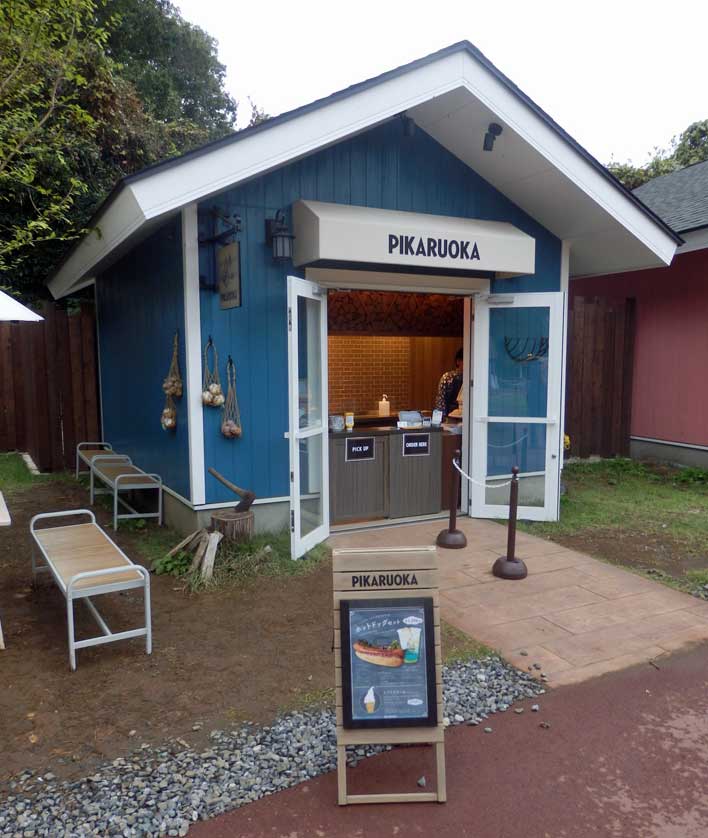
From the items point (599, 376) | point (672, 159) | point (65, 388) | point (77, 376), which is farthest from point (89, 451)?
point (672, 159)

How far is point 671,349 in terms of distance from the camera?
30.5ft

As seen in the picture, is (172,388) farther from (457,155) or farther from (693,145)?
(693,145)

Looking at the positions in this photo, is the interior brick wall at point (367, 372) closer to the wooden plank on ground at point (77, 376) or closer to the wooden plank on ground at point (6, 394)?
the wooden plank on ground at point (77, 376)

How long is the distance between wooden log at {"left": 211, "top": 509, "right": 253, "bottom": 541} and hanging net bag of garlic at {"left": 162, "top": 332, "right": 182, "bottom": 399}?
125 centimetres

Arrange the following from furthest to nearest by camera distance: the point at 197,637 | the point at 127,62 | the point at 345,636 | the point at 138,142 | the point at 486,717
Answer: the point at 127,62 < the point at 138,142 < the point at 197,637 < the point at 486,717 < the point at 345,636

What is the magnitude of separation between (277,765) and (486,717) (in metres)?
1.04

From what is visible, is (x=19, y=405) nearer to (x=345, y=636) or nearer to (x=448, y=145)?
(x=448, y=145)

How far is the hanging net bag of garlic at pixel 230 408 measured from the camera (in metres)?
5.44

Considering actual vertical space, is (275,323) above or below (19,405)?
above

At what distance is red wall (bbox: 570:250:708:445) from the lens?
349 inches

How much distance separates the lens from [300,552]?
5277 mm

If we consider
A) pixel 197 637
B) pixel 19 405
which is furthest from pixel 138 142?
pixel 197 637

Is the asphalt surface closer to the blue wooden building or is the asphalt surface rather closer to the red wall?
the blue wooden building

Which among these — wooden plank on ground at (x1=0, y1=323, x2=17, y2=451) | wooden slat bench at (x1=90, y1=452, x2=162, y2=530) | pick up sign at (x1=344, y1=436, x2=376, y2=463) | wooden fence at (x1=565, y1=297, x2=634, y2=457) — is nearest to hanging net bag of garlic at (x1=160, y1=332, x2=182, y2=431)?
wooden slat bench at (x1=90, y1=452, x2=162, y2=530)
